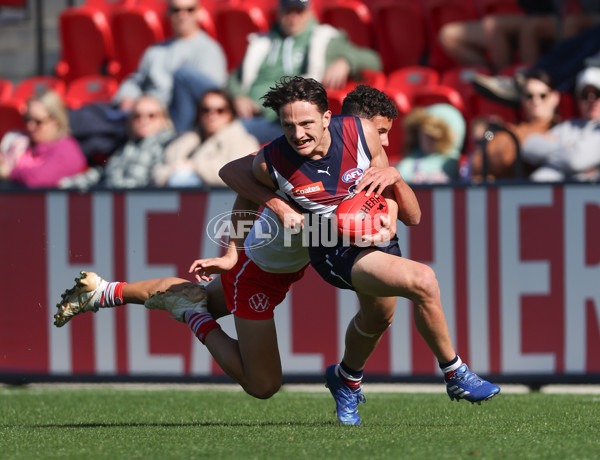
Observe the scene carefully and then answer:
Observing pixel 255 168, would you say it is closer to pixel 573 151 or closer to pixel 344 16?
pixel 573 151

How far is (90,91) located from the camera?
11562 mm

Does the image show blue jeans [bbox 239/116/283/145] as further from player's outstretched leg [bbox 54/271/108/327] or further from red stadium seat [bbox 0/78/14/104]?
red stadium seat [bbox 0/78/14/104]

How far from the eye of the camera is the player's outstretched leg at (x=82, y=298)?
5832mm

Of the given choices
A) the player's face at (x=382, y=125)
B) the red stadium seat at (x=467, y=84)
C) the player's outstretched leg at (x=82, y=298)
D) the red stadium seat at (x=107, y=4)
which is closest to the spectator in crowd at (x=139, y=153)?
the red stadium seat at (x=467, y=84)

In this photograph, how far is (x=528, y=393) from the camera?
7.34m

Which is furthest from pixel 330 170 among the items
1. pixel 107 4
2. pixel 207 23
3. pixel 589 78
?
pixel 107 4

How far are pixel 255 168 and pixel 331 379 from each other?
4.35 feet

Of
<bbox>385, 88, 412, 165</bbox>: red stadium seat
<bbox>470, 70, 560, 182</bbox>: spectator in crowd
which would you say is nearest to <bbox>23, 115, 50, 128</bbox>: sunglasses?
<bbox>385, 88, 412, 165</bbox>: red stadium seat

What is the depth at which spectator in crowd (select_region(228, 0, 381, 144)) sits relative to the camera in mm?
9711

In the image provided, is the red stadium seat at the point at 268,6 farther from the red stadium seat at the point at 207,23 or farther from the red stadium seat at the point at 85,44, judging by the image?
the red stadium seat at the point at 85,44

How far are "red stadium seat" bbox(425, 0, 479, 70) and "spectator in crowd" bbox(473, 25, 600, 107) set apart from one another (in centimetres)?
135

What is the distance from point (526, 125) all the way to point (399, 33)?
2.67 meters

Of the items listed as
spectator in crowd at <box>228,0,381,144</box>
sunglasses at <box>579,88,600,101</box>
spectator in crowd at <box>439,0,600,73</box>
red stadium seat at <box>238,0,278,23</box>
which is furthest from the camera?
red stadium seat at <box>238,0,278,23</box>

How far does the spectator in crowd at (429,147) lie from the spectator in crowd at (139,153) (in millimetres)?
2026
